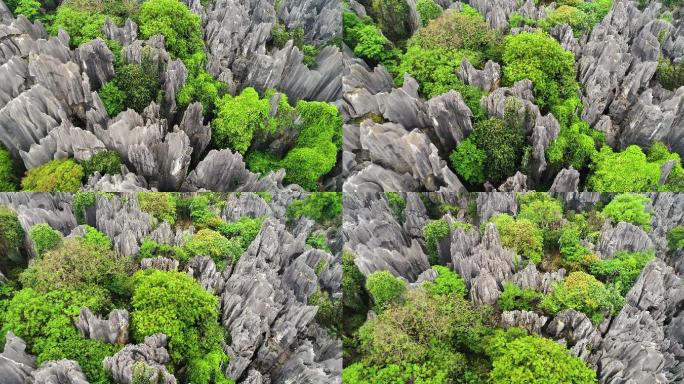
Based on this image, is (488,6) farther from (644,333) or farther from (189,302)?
(189,302)

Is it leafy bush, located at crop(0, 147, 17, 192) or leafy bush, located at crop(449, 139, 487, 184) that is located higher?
leafy bush, located at crop(449, 139, 487, 184)

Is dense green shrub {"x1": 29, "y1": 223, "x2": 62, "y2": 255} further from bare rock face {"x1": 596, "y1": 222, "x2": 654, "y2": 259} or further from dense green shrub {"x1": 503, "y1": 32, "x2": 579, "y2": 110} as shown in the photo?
bare rock face {"x1": 596, "y1": 222, "x2": 654, "y2": 259}

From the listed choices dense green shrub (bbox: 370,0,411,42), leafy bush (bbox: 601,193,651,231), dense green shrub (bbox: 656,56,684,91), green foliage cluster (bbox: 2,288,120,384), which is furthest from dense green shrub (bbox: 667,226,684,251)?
green foliage cluster (bbox: 2,288,120,384)

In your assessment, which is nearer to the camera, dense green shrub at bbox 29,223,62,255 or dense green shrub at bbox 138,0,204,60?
dense green shrub at bbox 29,223,62,255

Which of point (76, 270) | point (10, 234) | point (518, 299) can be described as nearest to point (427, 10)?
point (518, 299)

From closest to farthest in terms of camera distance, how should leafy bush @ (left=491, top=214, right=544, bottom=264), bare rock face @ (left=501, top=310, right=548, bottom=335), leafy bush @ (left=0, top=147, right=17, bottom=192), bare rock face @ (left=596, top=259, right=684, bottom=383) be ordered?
1. bare rock face @ (left=596, top=259, right=684, bottom=383)
2. bare rock face @ (left=501, top=310, right=548, bottom=335)
3. leafy bush @ (left=0, top=147, right=17, bottom=192)
4. leafy bush @ (left=491, top=214, right=544, bottom=264)

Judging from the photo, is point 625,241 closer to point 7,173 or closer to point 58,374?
point 58,374

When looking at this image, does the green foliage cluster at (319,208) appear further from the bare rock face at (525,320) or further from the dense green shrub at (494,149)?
the bare rock face at (525,320)
